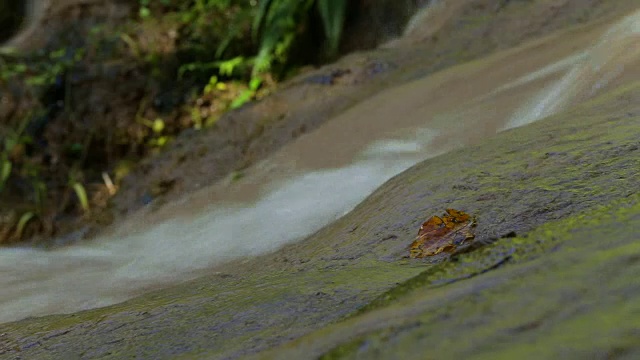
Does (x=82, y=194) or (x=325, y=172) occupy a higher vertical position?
(x=82, y=194)

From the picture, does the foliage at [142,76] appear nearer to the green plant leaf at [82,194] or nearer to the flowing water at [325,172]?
the green plant leaf at [82,194]

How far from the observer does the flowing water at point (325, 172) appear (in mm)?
3111

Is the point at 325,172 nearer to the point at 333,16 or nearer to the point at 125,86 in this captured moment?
the point at 333,16

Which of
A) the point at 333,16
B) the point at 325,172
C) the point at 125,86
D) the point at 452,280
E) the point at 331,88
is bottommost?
the point at 452,280

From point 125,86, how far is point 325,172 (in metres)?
4.74

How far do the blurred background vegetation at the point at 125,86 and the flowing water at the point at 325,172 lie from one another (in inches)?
101

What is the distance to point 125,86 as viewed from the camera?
8.12 meters

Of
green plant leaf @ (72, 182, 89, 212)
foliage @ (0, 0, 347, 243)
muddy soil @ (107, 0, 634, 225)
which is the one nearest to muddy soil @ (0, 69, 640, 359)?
muddy soil @ (107, 0, 634, 225)

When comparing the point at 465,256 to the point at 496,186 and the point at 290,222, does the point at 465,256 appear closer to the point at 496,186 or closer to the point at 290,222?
the point at 496,186

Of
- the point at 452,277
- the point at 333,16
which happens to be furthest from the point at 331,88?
the point at 452,277

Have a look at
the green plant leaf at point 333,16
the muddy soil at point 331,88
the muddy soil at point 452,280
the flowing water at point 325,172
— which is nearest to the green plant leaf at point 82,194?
the muddy soil at point 331,88

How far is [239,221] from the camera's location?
382 cm

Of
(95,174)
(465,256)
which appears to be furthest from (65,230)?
(465,256)

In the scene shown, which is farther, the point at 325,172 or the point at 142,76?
the point at 142,76
